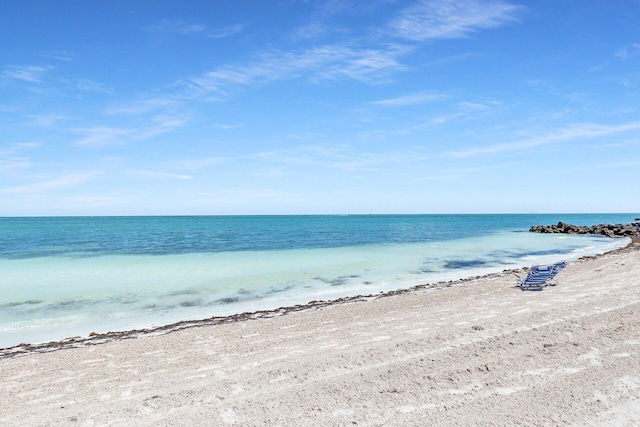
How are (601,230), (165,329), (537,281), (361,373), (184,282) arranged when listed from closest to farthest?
(361,373)
(165,329)
(537,281)
(184,282)
(601,230)

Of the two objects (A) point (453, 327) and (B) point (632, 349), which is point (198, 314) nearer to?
(A) point (453, 327)

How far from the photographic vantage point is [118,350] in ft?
27.1

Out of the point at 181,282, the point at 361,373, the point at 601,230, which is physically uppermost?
the point at 601,230

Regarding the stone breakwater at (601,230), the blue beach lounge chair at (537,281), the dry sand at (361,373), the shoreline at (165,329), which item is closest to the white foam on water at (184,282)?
the shoreline at (165,329)

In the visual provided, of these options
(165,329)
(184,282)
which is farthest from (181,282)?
(165,329)

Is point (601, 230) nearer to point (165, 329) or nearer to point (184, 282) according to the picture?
point (184, 282)

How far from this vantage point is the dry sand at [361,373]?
4.95 metres

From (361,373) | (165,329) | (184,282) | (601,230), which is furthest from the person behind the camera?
(601,230)

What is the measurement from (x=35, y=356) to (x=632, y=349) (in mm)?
11152

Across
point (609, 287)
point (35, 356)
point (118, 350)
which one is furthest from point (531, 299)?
point (35, 356)

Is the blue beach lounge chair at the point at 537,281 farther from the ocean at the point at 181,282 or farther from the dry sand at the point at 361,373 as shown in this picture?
the ocean at the point at 181,282

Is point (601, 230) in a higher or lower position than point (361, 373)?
higher

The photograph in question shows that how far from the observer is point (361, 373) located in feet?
20.1

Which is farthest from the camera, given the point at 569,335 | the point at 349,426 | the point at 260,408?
the point at 569,335
